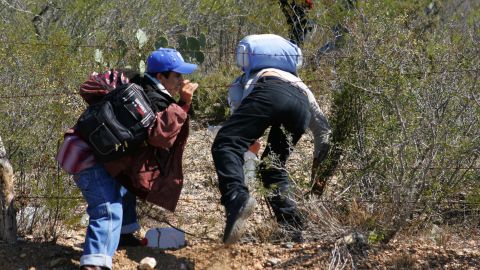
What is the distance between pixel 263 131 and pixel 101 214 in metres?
0.98

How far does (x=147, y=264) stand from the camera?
457cm

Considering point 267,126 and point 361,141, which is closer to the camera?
point 267,126

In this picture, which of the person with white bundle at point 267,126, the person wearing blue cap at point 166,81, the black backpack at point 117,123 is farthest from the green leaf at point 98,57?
the black backpack at point 117,123

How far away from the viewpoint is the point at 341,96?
209 inches

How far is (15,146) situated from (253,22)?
532cm

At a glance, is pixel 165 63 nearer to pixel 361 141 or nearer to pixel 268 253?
pixel 268 253

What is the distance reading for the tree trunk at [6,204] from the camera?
4738mm

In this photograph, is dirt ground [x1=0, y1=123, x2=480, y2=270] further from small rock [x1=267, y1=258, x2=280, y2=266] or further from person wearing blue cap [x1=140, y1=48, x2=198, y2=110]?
person wearing blue cap [x1=140, y1=48, x2=198, y2=110]

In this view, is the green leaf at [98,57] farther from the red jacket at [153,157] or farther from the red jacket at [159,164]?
the red jacket at [159,164]

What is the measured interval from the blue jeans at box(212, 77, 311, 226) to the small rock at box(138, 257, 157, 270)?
1.65 feet

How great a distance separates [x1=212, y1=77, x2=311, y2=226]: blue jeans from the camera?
4.53 m

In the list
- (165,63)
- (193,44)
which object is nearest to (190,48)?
(193,44)

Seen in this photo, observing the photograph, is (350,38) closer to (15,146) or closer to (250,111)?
(250,111)

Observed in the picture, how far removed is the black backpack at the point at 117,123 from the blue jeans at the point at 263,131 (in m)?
0.45
